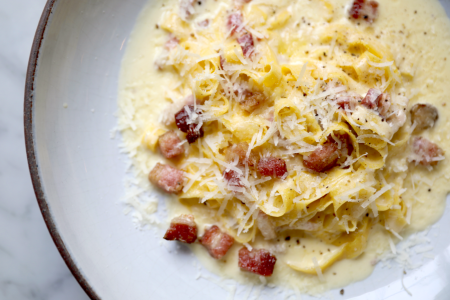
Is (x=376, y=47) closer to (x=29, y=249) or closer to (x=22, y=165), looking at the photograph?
(x=22, y=165)

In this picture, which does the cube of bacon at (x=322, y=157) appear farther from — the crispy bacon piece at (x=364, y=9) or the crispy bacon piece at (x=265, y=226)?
the crispy bacon piece at (x=364, y=9)

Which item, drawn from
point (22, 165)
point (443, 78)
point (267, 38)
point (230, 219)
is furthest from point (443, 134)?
point (22, 165)

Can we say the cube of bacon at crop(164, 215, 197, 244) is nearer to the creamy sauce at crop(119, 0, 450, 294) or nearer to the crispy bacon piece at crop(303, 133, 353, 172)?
the creamy sauce at crop(119, 0, 450, 294)

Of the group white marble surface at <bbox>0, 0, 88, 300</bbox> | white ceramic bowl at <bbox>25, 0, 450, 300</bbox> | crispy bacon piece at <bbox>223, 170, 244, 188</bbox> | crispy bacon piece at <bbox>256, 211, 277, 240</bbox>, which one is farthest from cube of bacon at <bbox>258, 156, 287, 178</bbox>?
white marble surface at <bbox>0, 0, 88, 300</bbox>

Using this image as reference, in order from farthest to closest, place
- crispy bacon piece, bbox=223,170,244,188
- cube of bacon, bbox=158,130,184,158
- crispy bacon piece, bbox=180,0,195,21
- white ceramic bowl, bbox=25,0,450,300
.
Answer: crispy bacon piece, bbox=180,0,195,21 → cube of bacon, bbox=158,130,184,158 → white ceramic bowl, bbox=25,0,450,300 → crispy bacon piece, bbox=223,170,244,188

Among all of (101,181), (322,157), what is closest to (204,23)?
(322,157)

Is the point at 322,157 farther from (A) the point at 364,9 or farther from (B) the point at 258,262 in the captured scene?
(A) the point at 364,9

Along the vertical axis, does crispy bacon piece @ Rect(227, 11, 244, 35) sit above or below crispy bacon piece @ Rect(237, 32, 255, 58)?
above
